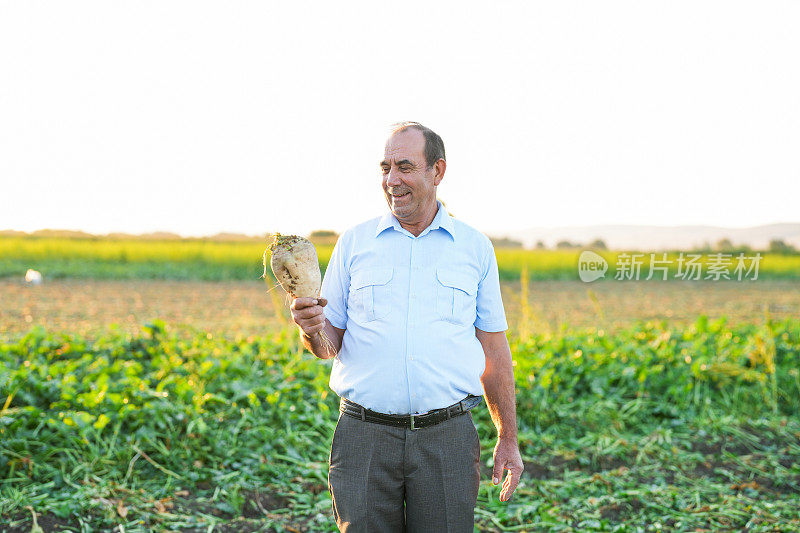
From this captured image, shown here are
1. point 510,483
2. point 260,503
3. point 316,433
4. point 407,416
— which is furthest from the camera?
point 316,433

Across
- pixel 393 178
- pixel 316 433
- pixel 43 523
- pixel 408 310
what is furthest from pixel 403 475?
pixel 43 523

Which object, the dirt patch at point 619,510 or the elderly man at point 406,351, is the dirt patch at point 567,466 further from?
the elderly man at point 406,351

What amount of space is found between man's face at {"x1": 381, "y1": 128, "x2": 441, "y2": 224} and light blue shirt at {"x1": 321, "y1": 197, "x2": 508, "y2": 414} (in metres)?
0.12

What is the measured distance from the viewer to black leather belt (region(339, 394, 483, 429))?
6.68 ft

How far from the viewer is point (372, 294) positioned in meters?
2.10

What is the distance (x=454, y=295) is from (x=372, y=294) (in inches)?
10.8

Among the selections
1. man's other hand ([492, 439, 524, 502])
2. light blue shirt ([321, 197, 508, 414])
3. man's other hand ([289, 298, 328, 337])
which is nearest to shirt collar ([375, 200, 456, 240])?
light blue shirt ([321, 197, 508, 414])

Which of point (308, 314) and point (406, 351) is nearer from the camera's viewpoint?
point (308, 314)

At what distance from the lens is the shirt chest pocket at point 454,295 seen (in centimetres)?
211

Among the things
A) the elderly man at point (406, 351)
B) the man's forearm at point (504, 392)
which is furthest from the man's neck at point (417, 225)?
the man's forearm at point (504, 392)

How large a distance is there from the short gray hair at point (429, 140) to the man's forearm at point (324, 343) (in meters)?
0.65

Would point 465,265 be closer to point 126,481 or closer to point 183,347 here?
point 126,481

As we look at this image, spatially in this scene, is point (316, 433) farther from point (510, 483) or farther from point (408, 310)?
point (408, 310)

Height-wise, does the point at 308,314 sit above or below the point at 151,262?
above
